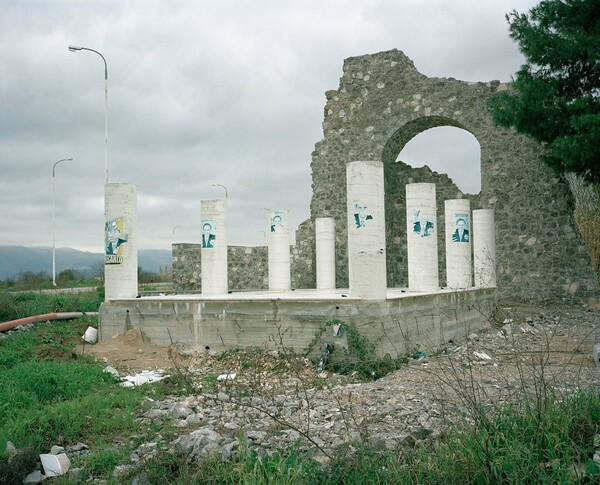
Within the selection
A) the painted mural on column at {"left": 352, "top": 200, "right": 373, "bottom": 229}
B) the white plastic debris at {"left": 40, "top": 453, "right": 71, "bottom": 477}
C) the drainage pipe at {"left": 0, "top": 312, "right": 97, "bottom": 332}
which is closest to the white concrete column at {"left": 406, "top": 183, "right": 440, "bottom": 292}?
the painted mural on column at {"left": 352, "top": 200, "right": 373, "bottom": 229}

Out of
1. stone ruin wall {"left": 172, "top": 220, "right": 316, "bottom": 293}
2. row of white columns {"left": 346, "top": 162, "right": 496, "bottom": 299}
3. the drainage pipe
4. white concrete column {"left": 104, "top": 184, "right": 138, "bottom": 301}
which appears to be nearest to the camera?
row of white columns {"left": 346, "top": 162, "right": 496, "bottom": 299}

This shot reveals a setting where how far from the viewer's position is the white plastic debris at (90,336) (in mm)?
11616

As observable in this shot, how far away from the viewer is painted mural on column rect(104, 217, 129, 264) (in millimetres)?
12022

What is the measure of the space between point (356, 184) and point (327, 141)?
10.6 meters

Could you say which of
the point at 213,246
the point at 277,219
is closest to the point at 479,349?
the point at 213,246

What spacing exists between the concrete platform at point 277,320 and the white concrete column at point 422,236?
100cm

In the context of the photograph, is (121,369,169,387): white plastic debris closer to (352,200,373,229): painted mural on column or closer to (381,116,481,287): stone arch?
(352,200,373,229): painted mural on column

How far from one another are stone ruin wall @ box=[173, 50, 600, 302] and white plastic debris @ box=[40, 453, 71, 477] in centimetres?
1464

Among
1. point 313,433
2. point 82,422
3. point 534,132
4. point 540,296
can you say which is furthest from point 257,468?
point 540,296

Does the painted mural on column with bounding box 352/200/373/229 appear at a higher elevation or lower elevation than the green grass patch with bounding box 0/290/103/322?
higher

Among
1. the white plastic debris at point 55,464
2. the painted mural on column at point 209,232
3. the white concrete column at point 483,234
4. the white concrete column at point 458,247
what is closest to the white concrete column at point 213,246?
the painted mural on column at point 209,232

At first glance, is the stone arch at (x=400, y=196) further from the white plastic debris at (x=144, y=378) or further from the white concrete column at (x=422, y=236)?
the white plastic debris at (x=144, y=378)

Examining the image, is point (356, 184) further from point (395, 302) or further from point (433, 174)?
point (433, 174)

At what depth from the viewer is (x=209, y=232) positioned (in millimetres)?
13539
